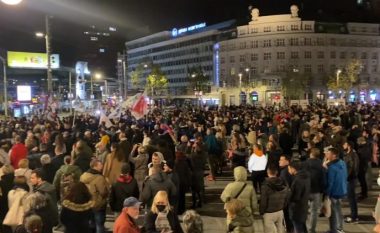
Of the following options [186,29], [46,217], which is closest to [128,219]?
[46,217]

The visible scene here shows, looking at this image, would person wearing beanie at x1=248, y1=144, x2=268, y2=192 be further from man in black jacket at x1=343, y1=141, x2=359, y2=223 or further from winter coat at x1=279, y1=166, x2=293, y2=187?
winter coat at x1=279, y1=166, x2=293, y2=187

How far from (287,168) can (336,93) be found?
8011 cm

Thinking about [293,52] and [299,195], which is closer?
[299,195]

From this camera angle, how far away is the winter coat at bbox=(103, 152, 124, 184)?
34.6ft

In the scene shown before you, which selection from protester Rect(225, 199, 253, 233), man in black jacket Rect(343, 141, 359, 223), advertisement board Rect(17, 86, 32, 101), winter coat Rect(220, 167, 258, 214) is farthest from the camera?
advertisement board Rect(17, 86, 32, 101)

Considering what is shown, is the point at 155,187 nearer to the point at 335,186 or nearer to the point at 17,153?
the point at 335,186

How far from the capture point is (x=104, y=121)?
18.0m

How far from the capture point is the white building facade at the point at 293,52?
290 feet

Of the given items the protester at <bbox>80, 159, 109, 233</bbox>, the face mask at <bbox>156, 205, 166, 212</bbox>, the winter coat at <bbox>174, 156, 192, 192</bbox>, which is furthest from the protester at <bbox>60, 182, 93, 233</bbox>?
the winter coat at <bbox>174, 156, 192, 192</bbox>

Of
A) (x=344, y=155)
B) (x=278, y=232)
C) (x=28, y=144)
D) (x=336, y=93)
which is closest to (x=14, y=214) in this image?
(x=278, y=232)

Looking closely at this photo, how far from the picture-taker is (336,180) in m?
9.25

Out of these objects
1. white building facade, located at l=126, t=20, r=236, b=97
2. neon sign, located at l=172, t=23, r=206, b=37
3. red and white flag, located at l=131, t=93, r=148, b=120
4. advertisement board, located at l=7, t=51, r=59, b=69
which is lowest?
red and white flag, located at l=131, t=93, r=148, b=120

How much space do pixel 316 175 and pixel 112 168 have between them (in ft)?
14.4

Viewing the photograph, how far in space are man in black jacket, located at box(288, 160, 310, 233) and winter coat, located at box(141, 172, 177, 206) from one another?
2153 mm
